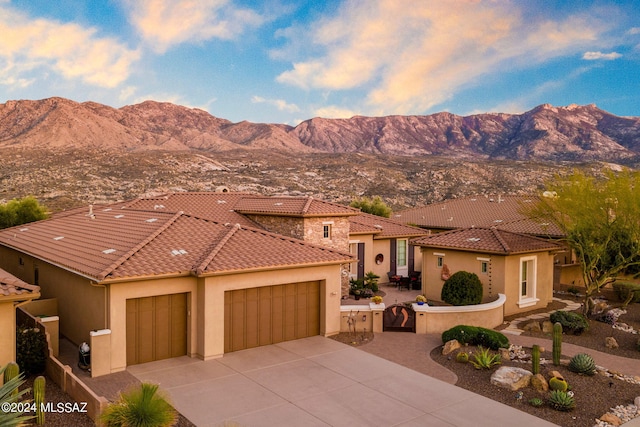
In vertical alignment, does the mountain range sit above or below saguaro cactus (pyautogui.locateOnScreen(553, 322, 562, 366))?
above

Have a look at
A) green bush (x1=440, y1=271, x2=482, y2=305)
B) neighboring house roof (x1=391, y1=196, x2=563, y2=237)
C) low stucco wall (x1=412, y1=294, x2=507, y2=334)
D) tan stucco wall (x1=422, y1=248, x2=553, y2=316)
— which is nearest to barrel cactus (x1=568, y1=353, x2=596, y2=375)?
low stucco wall (x1=412, y1=294, x2=507, y2=334)

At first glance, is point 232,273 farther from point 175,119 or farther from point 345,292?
point 175,119

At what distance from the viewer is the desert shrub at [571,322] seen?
18625 mm

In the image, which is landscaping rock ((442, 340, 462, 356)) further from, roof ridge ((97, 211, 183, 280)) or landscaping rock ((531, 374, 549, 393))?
roof ridge ((97, 211, 183, 280))

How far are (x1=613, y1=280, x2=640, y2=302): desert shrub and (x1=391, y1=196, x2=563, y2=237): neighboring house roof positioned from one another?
451 cm

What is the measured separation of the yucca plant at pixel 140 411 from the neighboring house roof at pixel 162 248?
13.9 feet

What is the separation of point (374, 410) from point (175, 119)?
175 metres

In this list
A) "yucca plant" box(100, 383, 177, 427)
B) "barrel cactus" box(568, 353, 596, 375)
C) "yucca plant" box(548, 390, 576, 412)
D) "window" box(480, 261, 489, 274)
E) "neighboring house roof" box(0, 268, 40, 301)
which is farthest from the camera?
"window" box(480, 261, 489, 274)

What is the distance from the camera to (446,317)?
18484 millimetres

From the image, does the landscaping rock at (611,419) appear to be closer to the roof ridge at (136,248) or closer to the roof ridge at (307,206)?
the roof ridge at (136,248)

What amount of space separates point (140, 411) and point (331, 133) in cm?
17788

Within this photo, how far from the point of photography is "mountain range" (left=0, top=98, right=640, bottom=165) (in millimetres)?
116062

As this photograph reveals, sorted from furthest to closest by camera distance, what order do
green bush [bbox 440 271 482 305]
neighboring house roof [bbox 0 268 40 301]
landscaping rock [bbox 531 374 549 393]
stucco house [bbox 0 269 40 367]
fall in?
1. green bush [bbox 440 271 482 305]
2. landscaping rock [bbox 531 374 549 393]
3. stucco house [bbox 0 269 40 367]
4. neighboring house roof [bbox 0 268 40 301]

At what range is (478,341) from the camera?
625 inches
